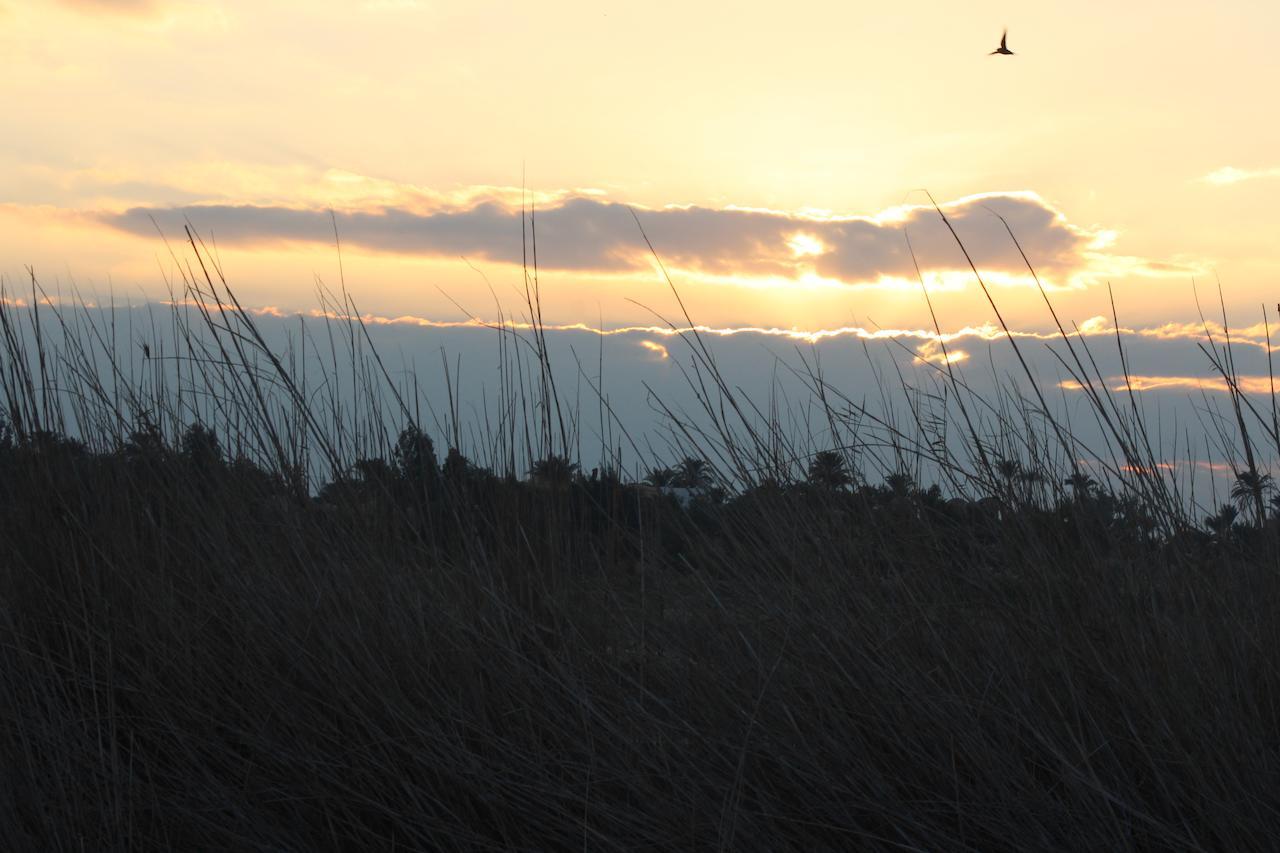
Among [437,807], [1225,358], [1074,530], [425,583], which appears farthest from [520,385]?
[1225,358]

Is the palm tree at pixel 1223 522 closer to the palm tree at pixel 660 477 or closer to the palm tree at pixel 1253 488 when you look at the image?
the palm tree at pixel 1253 488

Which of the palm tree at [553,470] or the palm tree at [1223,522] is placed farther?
the palm tree at [553,470]

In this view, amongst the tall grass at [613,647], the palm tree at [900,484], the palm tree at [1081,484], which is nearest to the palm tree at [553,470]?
the tall grass at [613,647]

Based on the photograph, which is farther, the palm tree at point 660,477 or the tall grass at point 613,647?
the palm tree at point 660,477

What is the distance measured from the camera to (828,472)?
271 cm

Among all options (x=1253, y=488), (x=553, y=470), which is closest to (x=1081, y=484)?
(x=1253, y=488)

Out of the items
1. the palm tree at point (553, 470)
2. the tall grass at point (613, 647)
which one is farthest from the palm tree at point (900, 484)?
the palm tree at point (553, 470)

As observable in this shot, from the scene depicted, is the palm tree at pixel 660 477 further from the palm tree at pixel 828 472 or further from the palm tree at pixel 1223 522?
the palm tree at pixel 1223 522

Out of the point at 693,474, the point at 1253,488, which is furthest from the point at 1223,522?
the point at 693,474

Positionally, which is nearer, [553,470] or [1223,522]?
[1223,522]

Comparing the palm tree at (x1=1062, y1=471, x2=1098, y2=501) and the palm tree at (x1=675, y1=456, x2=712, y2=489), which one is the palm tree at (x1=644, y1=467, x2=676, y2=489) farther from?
the palm tree at (x1=1062, y1=471, x2=1098, y2=501)

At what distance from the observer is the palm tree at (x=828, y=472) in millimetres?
2678

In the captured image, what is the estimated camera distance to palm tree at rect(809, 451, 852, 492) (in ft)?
8.79

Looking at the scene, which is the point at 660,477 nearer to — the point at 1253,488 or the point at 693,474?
the point at 693,474
